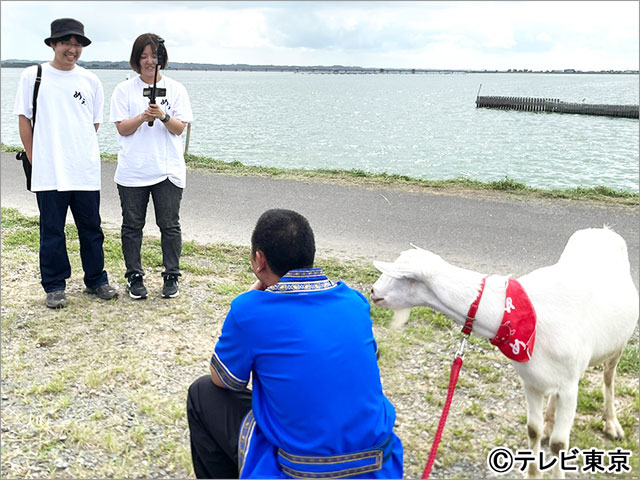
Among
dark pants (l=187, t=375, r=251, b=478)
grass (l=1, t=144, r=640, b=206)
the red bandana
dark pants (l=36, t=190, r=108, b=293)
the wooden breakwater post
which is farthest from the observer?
the wooden breakwater post

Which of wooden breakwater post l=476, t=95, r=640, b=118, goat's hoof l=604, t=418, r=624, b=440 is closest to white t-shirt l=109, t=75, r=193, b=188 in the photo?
goat's hoof l=604, t=418, r=624, b=440

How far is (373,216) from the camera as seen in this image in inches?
367

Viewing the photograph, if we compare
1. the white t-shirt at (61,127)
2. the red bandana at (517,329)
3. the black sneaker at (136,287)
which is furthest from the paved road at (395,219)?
the red bandana at (517,329)

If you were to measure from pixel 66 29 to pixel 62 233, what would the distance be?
1857 mm

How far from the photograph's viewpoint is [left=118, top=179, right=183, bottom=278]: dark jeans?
19.1 feet

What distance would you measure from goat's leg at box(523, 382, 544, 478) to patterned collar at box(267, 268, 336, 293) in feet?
4.80

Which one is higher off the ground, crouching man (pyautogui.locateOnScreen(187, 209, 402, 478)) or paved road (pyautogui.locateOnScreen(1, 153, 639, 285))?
crouching man (pyautogui.locateOnScreen(187, 209, 402, 478))

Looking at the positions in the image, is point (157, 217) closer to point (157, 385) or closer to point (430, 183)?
point (157, 385)

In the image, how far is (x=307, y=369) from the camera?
2.45 m

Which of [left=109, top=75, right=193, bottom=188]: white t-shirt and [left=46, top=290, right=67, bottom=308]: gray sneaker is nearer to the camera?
[left=109, top=75, right=193, bottom=188]: white t-shirt

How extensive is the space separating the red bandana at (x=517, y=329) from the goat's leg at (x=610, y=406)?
47.1 inches

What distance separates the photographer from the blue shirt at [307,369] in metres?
2.46

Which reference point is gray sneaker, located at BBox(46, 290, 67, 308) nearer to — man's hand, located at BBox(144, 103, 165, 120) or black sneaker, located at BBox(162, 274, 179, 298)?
black sneaker, located at BBox(162, 274, 179, 298)

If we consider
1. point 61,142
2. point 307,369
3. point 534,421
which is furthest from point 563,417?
point 61,142
